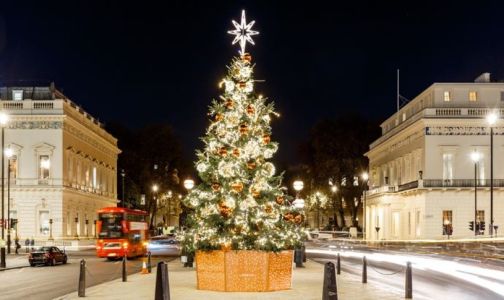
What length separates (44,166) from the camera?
262ft

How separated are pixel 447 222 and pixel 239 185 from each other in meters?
51.5

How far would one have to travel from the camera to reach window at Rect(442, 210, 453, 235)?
227 ft

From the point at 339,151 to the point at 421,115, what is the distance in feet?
106

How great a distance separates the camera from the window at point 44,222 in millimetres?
78125

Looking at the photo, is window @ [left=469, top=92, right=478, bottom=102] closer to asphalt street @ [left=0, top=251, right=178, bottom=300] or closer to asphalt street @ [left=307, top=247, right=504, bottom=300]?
asphalt street @ [left=307, top=247, right=504, bottom=300]

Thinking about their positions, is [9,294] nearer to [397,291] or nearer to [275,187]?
[275,187]

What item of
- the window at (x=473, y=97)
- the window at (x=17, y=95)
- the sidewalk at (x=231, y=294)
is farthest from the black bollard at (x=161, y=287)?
the window at (x=17, y=95)

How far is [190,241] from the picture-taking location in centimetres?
2161

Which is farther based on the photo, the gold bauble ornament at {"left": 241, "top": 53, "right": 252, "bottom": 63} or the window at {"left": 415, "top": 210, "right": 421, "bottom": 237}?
the window at {"left": 415, "top": 210, "right": 421, "bottom": 237}

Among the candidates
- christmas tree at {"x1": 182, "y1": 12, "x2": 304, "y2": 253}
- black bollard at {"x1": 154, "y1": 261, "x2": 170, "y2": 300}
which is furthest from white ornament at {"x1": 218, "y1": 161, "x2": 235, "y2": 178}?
black bollard at {"x1": 154, "y1": 261, "x2": 170, "y2": 300}

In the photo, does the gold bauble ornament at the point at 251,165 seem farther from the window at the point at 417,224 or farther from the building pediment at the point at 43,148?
the building pediment at the point at 43,148

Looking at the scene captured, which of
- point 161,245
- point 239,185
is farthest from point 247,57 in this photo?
point 161,245

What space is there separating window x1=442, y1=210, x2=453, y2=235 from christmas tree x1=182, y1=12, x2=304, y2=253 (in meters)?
49.3

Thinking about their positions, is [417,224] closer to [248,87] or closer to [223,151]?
[248,87]
